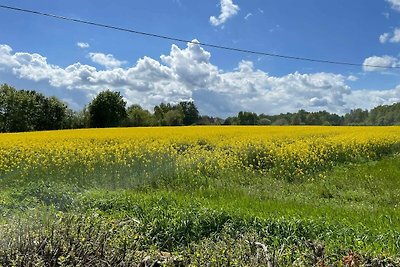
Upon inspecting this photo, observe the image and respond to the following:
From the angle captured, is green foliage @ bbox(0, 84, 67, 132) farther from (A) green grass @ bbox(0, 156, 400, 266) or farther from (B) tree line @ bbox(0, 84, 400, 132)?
(A) green grass @ bbox(0, 156, 400, 266)

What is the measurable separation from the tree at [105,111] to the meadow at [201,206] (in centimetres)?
4602

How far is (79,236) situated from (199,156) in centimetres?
977

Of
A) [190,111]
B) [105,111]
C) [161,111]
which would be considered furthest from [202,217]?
[190,111]

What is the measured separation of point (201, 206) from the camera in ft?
22.6

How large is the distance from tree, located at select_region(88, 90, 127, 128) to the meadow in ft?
151

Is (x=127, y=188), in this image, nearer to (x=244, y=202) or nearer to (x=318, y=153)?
(x=244, y=202)

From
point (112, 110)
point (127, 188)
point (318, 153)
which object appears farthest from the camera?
point (112, 110)

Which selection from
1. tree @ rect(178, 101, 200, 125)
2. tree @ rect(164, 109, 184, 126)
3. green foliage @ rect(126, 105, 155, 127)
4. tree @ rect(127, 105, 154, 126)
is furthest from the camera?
tree @ rect(178, 101, 200, 125)

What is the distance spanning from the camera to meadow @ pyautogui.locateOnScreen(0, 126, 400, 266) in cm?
327

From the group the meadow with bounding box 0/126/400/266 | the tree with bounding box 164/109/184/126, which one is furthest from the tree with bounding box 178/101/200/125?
the meadow with bounding box 0/126/400/266

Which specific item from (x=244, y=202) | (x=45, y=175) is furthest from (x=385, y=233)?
(x=45, y=175)

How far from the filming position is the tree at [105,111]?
61.9m

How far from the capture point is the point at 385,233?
543 cm

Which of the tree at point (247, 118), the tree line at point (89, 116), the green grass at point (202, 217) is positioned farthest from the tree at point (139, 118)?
the green grass at point (202, 217)
